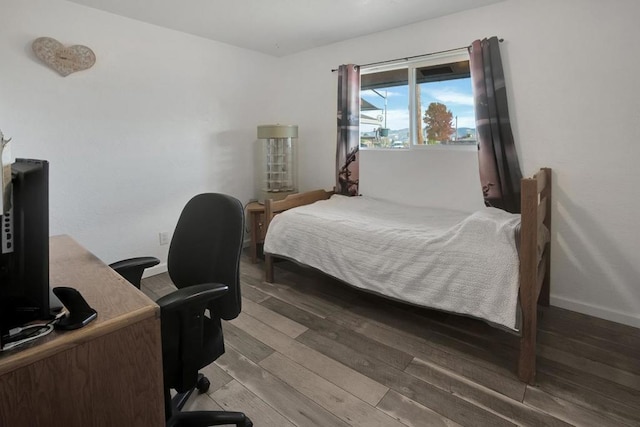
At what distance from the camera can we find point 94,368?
2.80 ft

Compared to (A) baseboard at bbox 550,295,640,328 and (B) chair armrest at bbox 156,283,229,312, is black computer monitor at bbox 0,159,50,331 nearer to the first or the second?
(B) chair armrest at bbox 156,283,229,312

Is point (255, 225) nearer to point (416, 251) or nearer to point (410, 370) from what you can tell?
point (416, 251)

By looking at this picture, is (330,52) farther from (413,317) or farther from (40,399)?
(40,399)

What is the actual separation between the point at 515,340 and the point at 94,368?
2.19 metres

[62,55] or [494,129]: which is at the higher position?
[62,55]

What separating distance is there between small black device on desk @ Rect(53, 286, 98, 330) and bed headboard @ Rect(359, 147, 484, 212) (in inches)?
106

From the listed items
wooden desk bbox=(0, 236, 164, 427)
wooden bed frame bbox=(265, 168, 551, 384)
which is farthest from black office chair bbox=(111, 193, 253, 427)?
wooden bed frame bbox=(265, 168, 551, 384)

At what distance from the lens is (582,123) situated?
2283 mm

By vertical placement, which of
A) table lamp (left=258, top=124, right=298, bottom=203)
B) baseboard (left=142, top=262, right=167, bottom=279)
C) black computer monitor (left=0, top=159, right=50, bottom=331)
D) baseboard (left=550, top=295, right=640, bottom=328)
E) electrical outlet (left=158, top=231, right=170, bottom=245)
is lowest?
baseboard (left=550, top=295, right=640, bottom=328)

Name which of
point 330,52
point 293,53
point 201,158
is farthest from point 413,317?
point 293,53

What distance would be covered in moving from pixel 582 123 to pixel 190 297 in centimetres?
262

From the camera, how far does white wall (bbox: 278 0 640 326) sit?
2.14 m

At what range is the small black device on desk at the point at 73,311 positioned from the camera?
85 centimetres

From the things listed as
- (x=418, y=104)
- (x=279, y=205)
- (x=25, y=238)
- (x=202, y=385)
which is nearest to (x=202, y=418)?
(x=202, y=385)
